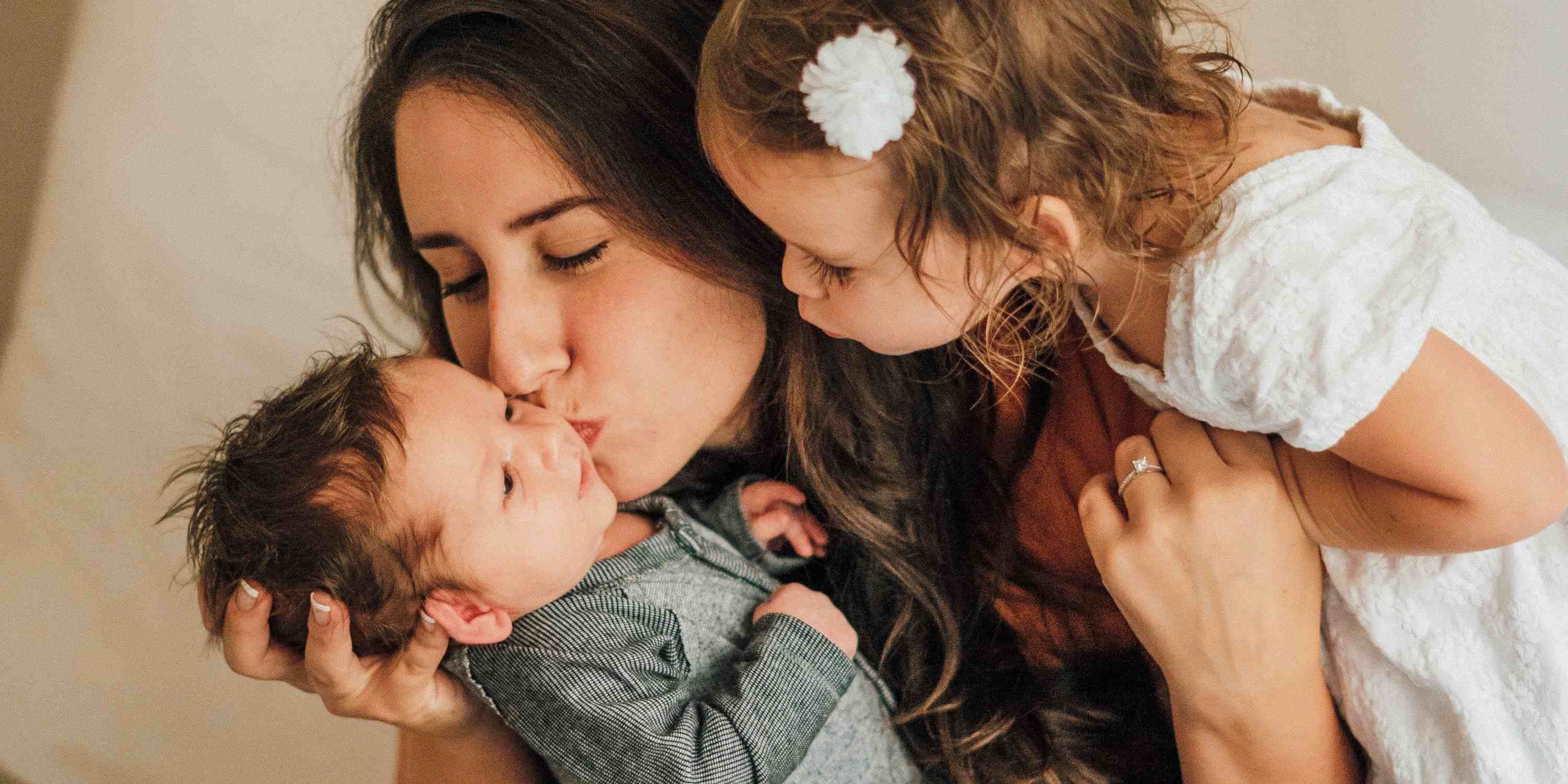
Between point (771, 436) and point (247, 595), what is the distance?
0.61m

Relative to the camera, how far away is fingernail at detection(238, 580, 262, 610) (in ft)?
3.50

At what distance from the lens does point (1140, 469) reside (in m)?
1.06

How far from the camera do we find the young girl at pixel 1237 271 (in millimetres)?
807

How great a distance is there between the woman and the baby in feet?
0.16

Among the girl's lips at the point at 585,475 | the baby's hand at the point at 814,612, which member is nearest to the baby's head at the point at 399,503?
the girl's lips at the point at 585,475

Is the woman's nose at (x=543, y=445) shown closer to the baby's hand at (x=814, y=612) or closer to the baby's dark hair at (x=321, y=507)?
the baby's dark hair at (x=321, y=507)

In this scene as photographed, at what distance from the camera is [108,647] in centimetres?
160

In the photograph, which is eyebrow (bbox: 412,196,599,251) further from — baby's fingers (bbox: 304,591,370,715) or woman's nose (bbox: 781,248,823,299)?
baby's fingers (bbox: 304,591,370,715)

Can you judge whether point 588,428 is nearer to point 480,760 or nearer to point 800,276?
point 800,276

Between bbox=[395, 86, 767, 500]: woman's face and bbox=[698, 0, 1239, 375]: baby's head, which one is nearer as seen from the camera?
bbox=[698, 0, 1239, 375]: baby's head

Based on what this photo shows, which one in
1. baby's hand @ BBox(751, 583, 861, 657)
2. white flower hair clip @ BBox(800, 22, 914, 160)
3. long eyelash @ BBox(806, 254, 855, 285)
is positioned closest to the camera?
white flower hair clip @ BBox(800, 22, 914, 160)

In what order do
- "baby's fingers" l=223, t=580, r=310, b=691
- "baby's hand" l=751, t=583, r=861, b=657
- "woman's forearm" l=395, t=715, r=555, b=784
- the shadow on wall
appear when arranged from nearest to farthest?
1. "baby's fingers" l=223, t=580, r=310, b=691
2. "baby's hand" l=751, t=583, r=861, b=657
3. "woman's forearm" l=395, t=715, r=555, b=784
4. the shadow on wall

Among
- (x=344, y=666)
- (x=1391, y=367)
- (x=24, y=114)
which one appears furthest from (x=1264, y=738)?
(x=24, y=114)

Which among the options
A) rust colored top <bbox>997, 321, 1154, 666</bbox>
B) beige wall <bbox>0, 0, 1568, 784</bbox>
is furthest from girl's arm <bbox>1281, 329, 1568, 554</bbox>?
beige wall <bbox>0, 0, 1568, 784</bbox>
